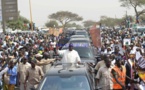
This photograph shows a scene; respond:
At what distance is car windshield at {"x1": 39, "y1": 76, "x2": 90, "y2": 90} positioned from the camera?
27.1 ft

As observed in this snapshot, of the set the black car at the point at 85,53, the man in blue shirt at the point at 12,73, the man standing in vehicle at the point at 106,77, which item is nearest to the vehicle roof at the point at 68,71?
the man standing in vehicle at the point at 106,77

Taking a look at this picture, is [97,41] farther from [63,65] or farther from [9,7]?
[9,7]

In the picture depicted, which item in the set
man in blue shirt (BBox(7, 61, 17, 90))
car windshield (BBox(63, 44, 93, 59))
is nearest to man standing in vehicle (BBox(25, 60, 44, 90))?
man in blue shirt (BBox(7, 61, 17, 90))

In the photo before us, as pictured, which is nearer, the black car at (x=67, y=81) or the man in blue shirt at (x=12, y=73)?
the black car at (x=67, y=81)

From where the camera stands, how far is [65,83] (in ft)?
27.4

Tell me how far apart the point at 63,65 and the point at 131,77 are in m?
2.30

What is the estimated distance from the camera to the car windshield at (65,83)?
8.25 metres

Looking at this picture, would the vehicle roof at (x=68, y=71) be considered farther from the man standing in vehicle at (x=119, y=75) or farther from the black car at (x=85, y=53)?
the black car at (x=85, y=53)

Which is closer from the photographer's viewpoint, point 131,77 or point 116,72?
point 116,72

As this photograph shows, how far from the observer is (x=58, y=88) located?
27.0ft

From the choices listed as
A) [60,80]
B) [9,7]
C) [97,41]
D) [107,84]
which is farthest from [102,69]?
[9,7]

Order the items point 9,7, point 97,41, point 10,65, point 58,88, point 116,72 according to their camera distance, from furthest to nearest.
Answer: point 9,7, point 97,41, point 10,65, point 116,72, point 58,88

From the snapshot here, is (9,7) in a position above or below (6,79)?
above

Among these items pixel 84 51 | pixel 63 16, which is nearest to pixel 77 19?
pixel 63 16
